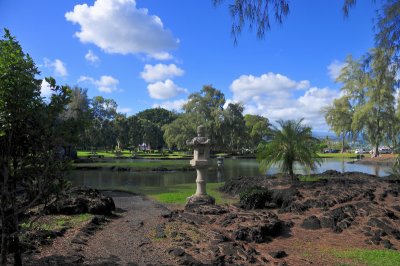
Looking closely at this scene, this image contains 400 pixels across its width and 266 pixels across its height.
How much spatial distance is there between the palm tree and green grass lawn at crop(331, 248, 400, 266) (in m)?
7.62

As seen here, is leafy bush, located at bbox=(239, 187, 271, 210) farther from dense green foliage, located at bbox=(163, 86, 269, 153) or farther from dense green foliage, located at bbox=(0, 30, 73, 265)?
dense green foliage, located at bbox=(163, 86, 269, 153)

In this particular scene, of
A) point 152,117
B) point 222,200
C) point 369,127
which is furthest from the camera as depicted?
point 152,117

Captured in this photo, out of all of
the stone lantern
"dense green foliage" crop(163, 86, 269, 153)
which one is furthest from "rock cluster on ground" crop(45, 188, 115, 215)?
"dense green foliage" crop(163, 86, 269, 153)

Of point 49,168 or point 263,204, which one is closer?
point 49,168

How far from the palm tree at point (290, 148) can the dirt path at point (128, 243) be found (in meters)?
6.31

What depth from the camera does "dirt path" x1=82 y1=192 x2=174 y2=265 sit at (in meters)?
5.79

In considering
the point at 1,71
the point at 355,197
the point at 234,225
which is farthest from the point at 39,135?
the point at 355,197

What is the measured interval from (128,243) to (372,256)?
4745 millimetres

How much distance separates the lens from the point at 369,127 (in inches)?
1708

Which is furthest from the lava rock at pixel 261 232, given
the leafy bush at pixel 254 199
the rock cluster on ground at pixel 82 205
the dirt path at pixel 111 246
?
the rock cluster on ground at pixel 82 205

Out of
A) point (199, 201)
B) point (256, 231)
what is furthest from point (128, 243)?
point (199, 201)

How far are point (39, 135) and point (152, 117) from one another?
296ft

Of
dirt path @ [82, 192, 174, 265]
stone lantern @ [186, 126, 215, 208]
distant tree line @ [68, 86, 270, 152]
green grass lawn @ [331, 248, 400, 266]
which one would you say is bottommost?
green grass lawn @ [331, 248, 400, 266]

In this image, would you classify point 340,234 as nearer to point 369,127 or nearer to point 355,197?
point 355,197
